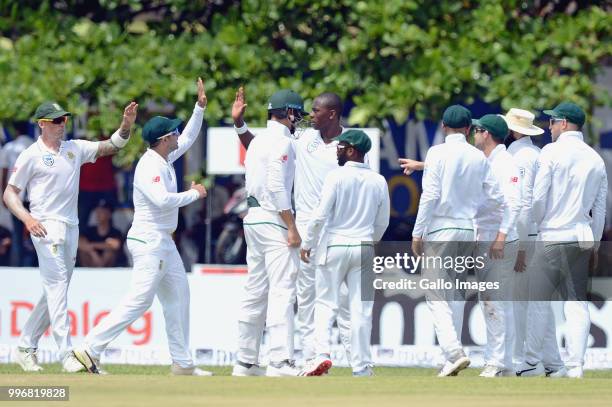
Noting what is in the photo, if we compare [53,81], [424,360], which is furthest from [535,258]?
[53,81]

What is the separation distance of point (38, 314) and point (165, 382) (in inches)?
82.6

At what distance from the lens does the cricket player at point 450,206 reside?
527 inches

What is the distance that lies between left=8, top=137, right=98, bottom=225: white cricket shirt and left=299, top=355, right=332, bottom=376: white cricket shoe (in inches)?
92.8

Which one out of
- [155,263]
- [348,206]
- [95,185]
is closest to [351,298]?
[348,206]

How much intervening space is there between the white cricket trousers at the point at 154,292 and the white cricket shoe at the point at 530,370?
2.73 meters

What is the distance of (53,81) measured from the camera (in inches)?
776

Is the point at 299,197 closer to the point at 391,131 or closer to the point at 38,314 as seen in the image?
the point at 38,314

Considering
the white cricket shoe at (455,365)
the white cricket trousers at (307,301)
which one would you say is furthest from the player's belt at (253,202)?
the white cricket shoe at (455,365)

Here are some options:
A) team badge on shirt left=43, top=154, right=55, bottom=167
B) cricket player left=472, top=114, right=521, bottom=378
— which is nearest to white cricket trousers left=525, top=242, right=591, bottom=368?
cricket player left=472, top=114, right=521, bottom=378

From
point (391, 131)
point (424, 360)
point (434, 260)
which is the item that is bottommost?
point (424, 360)

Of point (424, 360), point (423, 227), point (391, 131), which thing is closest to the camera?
point (423, 227)

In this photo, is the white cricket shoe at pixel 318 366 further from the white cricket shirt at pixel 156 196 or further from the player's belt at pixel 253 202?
the white cricket shirt at pixel 156 196

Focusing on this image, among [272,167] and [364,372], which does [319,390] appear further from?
[272,167]

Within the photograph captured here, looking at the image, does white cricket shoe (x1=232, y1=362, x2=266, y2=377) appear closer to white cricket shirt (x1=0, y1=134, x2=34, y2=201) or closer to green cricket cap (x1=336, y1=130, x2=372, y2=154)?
green cricket cap (x1=336, y1=130, x2=372, y2=154)
